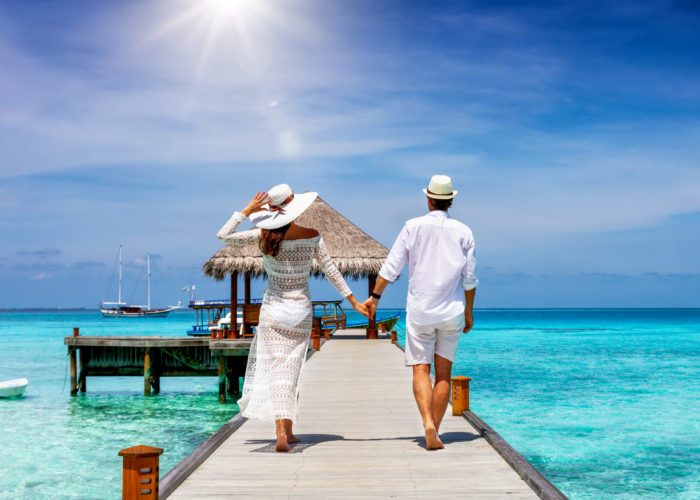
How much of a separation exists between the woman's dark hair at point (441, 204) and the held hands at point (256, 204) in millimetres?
1232

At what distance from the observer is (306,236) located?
17.0 feet

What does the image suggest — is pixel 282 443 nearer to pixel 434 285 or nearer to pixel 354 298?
pixel 354 298

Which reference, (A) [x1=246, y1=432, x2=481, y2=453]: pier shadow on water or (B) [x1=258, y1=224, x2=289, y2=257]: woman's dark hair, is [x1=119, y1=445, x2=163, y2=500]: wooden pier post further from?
(B) [x1=258, y1=224, x2=289, y2=257]: woman's dark hair

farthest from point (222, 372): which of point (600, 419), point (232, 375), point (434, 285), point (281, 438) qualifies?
point (434, 285)

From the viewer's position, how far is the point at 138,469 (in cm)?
337

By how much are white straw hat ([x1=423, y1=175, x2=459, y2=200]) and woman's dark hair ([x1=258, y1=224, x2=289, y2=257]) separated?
1.09 m

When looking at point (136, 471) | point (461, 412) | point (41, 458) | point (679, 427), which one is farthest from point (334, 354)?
point (136, 471)

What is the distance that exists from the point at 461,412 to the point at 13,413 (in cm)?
1410

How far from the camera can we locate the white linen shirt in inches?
191

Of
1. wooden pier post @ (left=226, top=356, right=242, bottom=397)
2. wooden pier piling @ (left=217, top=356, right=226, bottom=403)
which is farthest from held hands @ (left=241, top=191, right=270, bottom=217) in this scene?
wooden pier post @ (left=226, top=356, right=242, bottom=397)

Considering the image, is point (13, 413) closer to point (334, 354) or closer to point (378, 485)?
point (334, 354)

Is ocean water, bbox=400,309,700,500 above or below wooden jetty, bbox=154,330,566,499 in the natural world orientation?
below

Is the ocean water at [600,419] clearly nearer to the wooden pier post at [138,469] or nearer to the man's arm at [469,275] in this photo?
the man's arm at [469,275]

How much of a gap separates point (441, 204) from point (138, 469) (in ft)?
9.10
